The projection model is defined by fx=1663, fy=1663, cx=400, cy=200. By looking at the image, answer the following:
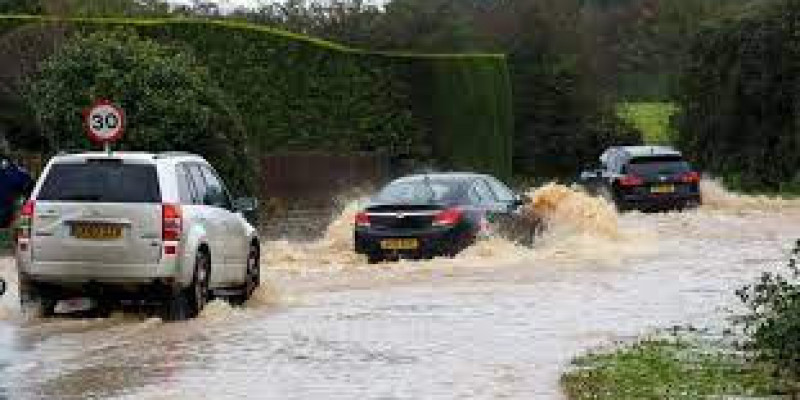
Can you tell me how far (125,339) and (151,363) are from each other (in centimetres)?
180

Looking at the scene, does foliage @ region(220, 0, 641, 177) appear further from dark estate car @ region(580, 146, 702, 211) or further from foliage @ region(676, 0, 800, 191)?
dark estate car @ region(580, 146, 702, 211)

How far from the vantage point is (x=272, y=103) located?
122ft

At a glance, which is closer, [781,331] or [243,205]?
[781,331]

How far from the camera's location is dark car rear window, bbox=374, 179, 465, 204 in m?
23.0

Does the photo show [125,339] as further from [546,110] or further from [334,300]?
[546,110]

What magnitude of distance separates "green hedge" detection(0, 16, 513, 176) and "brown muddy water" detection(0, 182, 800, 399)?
9064mm

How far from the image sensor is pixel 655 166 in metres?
36.1

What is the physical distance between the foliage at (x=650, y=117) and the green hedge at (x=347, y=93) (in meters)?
16.4

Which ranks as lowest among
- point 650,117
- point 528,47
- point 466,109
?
point 650,117

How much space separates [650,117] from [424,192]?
5125 cm

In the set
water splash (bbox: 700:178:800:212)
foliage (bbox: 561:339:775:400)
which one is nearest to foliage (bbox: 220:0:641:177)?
water splash (bbox: 700:178:800:212)

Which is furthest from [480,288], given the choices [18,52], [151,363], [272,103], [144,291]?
[272,103]

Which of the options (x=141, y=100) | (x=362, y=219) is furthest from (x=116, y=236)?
(x=141, y=100)

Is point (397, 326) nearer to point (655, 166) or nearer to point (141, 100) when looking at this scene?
point (141, 100)
